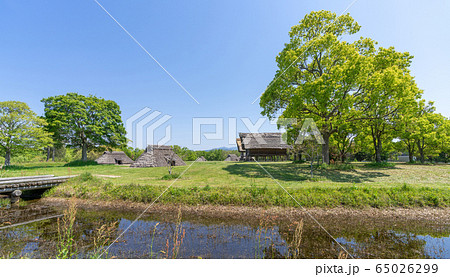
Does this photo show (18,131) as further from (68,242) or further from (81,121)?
(68,242)

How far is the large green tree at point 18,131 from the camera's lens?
79.7 feet

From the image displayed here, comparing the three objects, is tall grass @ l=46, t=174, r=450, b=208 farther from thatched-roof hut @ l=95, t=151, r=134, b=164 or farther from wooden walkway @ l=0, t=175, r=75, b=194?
thatched-roof hut @ l=95, t=151, r=134, b=164

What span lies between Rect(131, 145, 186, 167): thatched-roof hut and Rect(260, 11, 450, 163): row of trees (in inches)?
648

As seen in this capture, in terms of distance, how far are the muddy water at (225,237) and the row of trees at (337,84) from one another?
10.1 m

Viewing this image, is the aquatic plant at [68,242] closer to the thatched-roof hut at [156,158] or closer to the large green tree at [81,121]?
the thatched-roof hut at [156,158]

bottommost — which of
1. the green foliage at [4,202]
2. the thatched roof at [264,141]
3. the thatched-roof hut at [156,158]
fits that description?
the green foliage at [4,202]

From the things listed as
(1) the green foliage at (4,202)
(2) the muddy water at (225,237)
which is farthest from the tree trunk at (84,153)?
(2) the muddy water at (225,237)

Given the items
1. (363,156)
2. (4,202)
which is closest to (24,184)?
(4,202)

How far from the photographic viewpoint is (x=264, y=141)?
30.5 meters

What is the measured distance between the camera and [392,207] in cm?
965

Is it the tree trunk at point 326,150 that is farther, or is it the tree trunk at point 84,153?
the tree trunk at point 84,153

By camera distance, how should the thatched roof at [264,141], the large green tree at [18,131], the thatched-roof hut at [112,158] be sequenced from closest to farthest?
the large green tree at [18,131], the thatched roof at [264,141], the thatched-roof hut at [112,158]
